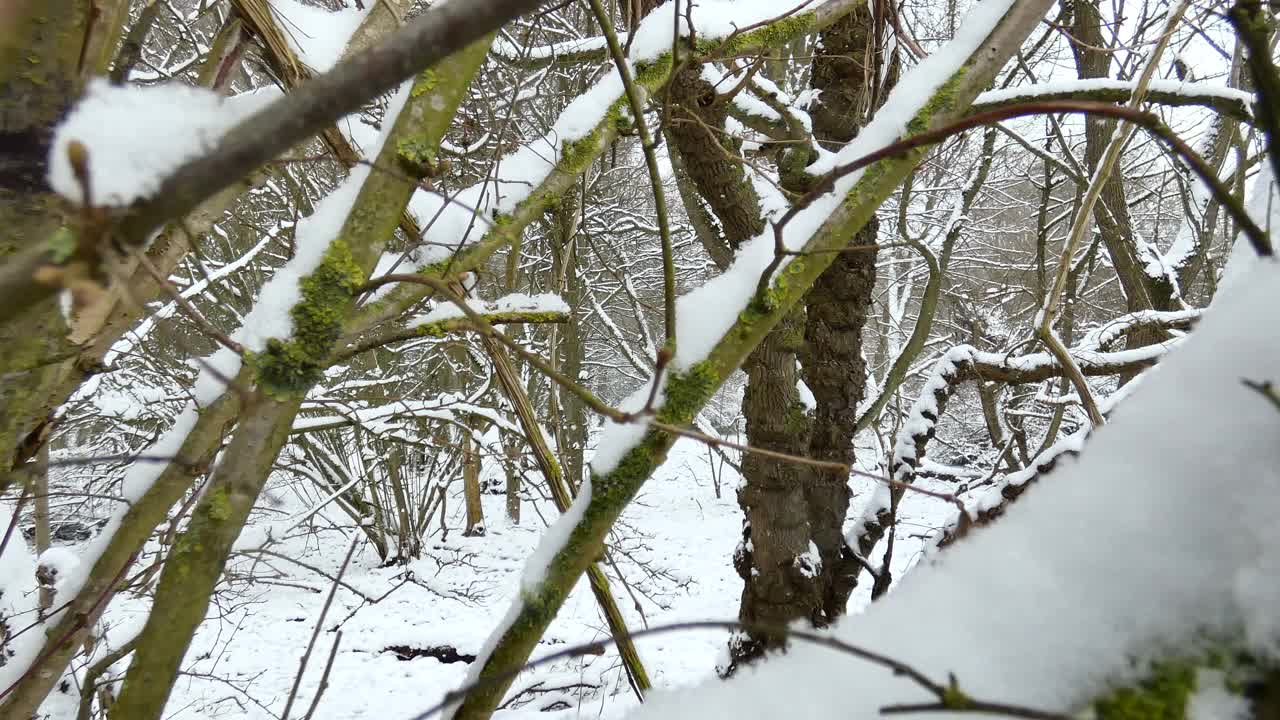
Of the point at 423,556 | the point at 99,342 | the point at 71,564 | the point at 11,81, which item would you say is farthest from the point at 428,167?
the point at 423,556

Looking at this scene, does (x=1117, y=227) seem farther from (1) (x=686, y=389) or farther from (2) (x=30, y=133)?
(2) (x=30, y=133)

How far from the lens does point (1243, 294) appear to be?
341 millimetres

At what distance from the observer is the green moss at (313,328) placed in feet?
2.66

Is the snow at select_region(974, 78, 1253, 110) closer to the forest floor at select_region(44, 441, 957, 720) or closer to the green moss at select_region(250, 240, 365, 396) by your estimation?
the green moss at select_region(250, 240, 365, 396)

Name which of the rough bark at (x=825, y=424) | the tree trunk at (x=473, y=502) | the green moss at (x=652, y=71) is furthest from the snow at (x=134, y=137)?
the tree trunk at (x=473, y=502)

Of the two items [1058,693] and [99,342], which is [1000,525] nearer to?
[1058,693]

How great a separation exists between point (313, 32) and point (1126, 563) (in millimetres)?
1596

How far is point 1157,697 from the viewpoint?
30cm

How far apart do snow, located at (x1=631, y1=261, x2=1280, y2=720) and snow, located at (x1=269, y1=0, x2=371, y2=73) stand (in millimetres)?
1366

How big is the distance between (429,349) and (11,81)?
593 centimetres

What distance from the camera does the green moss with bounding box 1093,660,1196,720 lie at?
29 centimetres

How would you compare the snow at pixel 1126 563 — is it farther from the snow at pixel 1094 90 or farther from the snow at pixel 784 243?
the snow at pixel 1094 90

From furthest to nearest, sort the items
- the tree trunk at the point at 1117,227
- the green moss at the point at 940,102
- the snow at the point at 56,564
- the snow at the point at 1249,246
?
the tree trunk at the point at 1117,227, the snow at the point at 56,564, the green moss at the point at 940,102, the snow at the point at 1249,246

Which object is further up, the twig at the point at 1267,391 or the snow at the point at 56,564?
the snow at the point at 56,564
